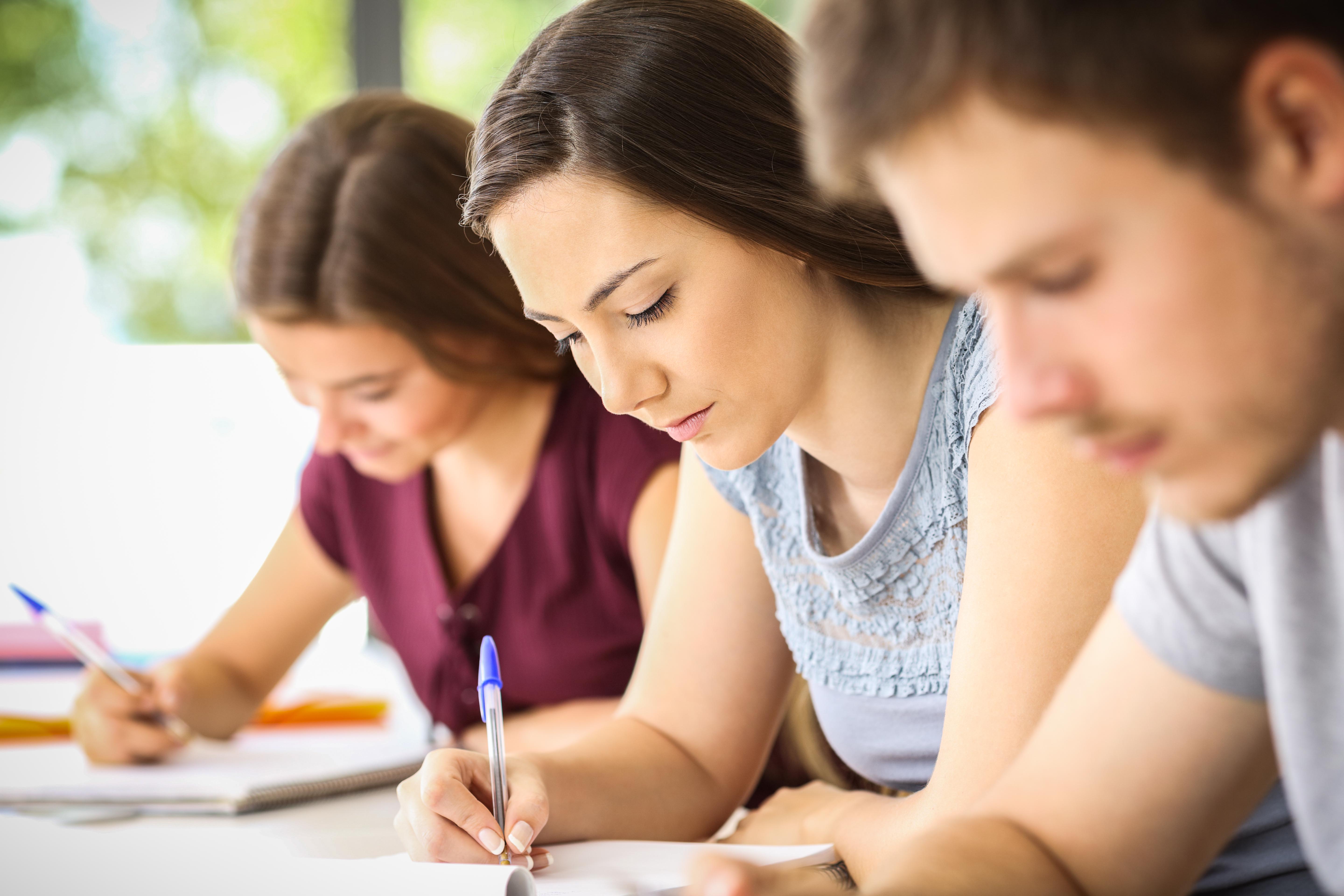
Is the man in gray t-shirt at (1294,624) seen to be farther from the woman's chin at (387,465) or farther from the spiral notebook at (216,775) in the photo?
the woman's chin at (387,465)

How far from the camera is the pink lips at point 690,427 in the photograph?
934mm

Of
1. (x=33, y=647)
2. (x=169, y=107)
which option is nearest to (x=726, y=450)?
(x=33, y=647)

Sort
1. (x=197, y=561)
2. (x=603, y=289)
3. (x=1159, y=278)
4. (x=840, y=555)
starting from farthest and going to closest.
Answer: (x=197, y=561), (x=840, y=555), (x=603, y=289), (x=1159, y=278)

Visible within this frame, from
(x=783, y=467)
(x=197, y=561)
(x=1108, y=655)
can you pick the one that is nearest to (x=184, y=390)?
(x=197, y=561)

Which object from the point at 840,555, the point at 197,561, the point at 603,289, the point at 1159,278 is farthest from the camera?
the point at 197,561

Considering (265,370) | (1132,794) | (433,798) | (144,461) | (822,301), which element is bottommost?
(144,461)

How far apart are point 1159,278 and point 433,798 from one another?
65 cm

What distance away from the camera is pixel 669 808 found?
3.54ft

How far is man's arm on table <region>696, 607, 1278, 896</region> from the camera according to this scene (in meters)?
0.60

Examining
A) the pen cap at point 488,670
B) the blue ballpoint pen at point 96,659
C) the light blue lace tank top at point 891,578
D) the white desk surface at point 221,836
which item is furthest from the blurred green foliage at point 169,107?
the pen cap at point 488,670

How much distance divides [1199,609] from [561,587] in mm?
1037

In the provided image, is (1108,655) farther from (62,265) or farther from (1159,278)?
(62,265)

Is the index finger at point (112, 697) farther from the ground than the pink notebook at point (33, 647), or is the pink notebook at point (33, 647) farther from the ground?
the index finger at point (112, 697)

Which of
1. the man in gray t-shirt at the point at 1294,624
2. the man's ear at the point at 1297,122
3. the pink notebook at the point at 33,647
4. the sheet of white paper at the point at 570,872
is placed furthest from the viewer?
the pink notebook at the point at 33,647
